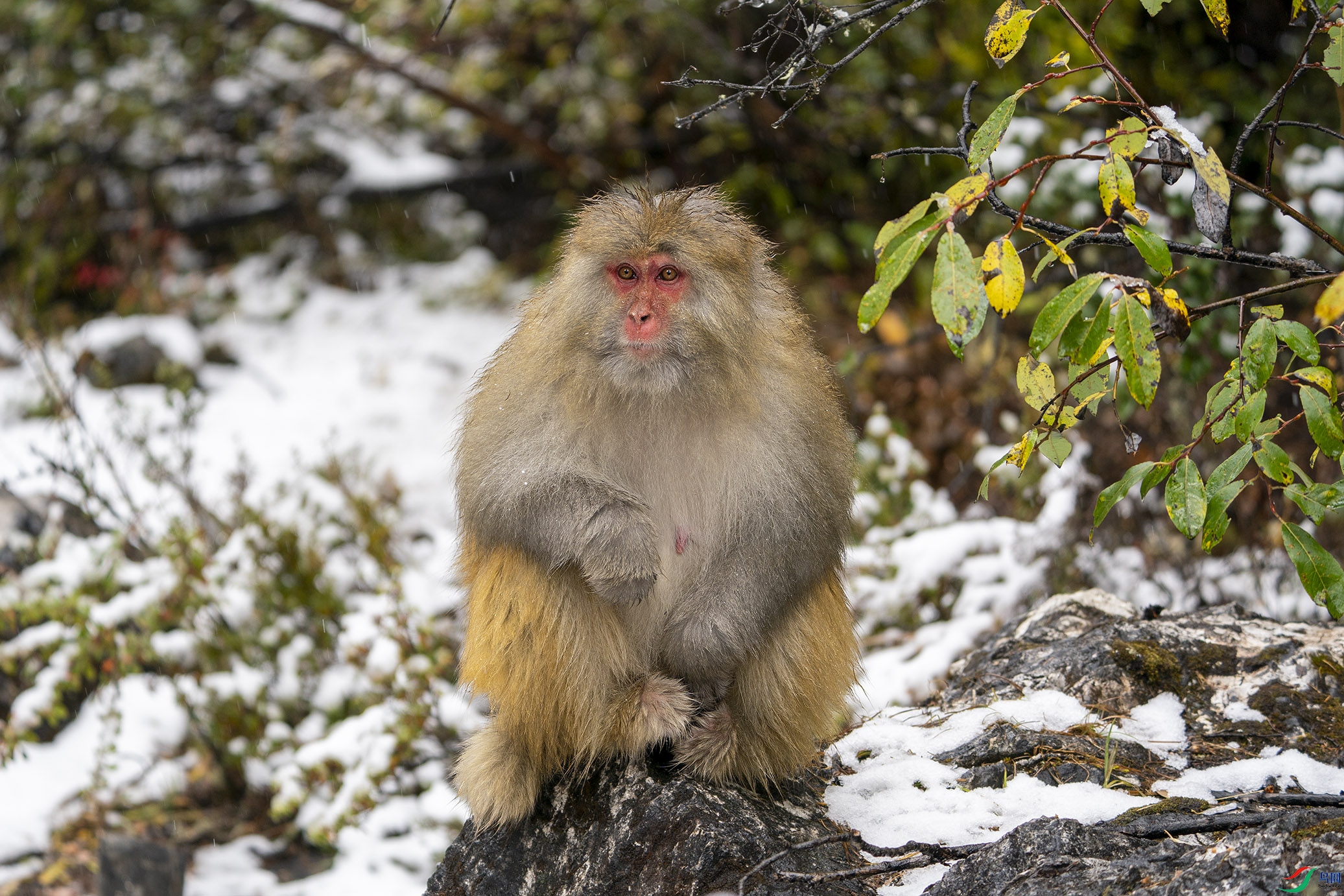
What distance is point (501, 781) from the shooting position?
2979 mm

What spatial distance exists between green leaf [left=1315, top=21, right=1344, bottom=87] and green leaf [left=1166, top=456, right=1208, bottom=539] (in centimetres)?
80

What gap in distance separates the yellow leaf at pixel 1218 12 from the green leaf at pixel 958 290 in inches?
32.6

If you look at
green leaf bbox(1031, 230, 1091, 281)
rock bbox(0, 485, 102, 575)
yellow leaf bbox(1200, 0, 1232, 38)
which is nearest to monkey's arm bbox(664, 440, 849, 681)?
green leaf bbox(1031, 230, 1091, 281)

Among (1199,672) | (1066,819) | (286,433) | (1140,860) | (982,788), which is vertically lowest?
(1140,860)

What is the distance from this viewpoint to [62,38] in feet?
27.0

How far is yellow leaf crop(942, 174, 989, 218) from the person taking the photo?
1991 mm

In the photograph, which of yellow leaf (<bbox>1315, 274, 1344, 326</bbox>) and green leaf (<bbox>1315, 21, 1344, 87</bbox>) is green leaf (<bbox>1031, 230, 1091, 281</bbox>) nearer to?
yellow leaf (<bbox>1315, 274, 1344, 326</bbox>)

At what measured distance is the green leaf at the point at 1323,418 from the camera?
215 cm

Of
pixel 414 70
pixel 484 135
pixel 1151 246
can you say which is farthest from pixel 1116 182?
pixel 484 135

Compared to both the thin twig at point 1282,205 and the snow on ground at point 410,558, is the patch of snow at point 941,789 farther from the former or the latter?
the thin twig at point 1282,205

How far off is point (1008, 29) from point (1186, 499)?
38.0 inches

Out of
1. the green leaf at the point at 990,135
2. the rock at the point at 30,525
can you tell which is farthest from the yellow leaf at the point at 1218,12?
the rock at the point at 30,525

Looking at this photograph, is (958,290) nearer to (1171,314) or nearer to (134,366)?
(1171,314)

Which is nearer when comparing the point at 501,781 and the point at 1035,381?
the point at 1035,381
